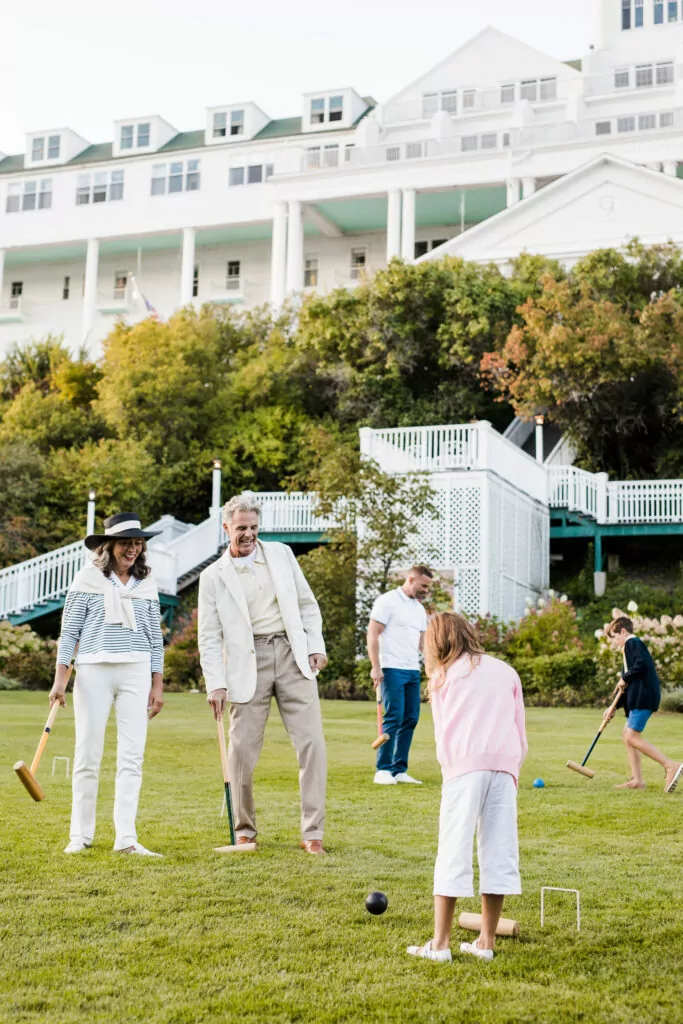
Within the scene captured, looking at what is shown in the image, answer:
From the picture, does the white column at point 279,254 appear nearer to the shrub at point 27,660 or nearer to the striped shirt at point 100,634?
the shrub at point 27,660

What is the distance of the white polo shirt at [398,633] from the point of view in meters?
9.64

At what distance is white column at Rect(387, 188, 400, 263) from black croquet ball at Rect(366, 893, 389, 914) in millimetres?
33389

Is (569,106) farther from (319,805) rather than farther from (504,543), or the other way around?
(319,805)

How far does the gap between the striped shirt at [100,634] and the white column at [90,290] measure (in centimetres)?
3708

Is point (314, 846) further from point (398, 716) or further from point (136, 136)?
point (136, 136)

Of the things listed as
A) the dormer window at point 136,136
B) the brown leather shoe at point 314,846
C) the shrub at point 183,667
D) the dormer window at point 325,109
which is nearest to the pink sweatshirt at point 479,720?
the brown leather shoe at point 314,846

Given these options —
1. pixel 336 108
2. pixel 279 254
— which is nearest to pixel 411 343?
pixel 279 254

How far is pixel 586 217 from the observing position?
105ft

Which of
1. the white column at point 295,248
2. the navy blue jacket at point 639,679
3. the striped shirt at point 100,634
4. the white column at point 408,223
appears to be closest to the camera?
the striped shirt at point 100,634

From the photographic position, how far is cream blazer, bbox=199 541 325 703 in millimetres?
6734

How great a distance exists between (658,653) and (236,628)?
1239cm

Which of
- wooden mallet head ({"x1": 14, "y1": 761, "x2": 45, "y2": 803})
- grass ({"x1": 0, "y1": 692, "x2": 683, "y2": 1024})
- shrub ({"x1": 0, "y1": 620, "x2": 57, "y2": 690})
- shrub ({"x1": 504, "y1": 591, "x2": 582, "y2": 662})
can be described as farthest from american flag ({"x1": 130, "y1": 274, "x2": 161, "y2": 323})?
wooden mallet head ({"x1": 14, "y1": 761, "x2": 45, "y2": 803})

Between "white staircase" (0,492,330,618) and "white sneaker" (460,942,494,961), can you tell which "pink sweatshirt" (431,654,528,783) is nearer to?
"white sneaker" (460,942,494,961)

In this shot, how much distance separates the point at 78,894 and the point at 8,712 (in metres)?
10.3
